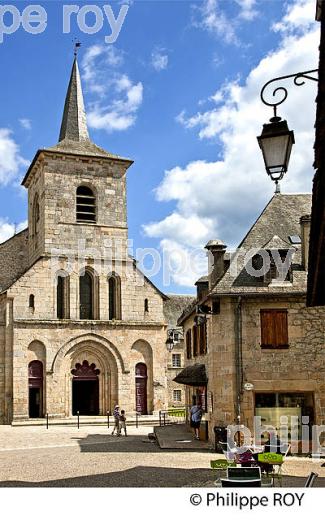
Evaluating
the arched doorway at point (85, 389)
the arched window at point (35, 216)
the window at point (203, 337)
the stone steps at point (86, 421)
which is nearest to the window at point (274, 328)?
the window at point (203, 337)

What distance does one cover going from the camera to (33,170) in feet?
119

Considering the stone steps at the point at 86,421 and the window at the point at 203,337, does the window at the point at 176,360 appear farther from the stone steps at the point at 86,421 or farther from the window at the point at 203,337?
the window at the point at 203,337

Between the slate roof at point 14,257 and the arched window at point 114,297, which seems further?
the slate roof at point 14,257

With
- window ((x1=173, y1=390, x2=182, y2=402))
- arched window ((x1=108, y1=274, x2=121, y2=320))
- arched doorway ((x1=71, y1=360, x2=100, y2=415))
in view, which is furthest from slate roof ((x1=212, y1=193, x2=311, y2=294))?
window ((x1=173, y1=390, x2=182, y2=402))

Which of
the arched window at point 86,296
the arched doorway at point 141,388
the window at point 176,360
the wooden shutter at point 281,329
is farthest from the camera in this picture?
the window at point 176,360

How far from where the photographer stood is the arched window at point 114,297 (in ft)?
111

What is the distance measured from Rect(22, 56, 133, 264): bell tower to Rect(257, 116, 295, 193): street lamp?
27.4 m

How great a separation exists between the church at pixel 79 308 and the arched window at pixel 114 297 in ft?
0.17

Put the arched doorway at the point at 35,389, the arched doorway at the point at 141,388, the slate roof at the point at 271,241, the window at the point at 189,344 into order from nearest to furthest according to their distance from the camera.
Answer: the slate roof at the point at 271,241 → the window at the point at 189,344 → the arched doorway at the point at 35,389 → the arched doorway at the point at 141,388

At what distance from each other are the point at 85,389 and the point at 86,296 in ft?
15.8

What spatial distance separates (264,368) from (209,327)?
7.50ft

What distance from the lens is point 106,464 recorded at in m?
15.8

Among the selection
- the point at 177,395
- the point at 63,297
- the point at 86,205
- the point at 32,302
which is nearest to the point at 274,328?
the point at 32,302

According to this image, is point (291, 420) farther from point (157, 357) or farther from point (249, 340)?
point (157, 357)
